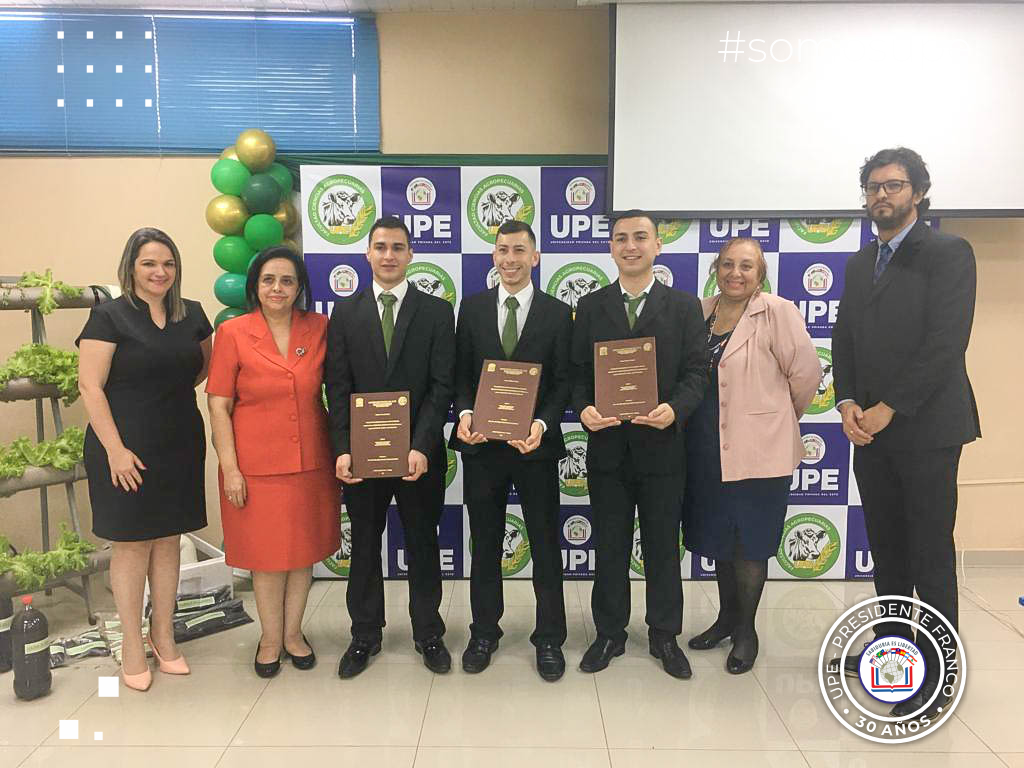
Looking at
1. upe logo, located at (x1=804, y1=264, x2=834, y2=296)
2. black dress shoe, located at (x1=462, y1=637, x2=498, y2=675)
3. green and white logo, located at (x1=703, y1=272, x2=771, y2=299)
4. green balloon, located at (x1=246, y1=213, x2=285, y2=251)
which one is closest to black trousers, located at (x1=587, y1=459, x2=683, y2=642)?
black dress shoe, located at (x1=462, y1=637, x2=498, y2=675)

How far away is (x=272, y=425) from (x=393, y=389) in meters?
0.46

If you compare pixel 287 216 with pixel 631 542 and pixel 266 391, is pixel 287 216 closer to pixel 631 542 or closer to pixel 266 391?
pixel 266 391

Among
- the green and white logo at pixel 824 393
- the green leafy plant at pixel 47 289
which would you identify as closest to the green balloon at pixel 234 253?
the green leafy plant at pixel 47 289

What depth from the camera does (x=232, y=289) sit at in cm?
337

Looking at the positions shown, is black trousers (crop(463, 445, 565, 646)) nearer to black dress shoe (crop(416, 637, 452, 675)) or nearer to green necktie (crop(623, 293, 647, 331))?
black dress shoe (crop(416, 637, 452, 675))

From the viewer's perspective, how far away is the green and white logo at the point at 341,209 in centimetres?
351

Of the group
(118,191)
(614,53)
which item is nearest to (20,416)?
(118,191)

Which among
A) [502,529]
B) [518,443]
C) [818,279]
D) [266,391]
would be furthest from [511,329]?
[818,279]

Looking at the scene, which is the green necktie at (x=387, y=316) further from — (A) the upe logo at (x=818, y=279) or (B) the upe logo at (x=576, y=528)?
(A) the upe logo at (x=818, y=279)

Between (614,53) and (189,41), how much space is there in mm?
2307

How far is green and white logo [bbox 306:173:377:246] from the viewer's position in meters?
3.51

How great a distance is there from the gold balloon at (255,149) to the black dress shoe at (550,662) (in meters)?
2.67

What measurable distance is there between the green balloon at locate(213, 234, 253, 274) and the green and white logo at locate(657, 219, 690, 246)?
6.95 feet

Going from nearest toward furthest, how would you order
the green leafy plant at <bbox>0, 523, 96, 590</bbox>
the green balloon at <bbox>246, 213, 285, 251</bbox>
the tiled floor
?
the tiled floor, the green leafy plant at <bbox>0, 523, 96, 590</bbox>, the green balloon at <bbox>246, 213, 285, 251</bbox>
